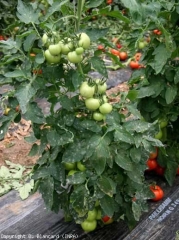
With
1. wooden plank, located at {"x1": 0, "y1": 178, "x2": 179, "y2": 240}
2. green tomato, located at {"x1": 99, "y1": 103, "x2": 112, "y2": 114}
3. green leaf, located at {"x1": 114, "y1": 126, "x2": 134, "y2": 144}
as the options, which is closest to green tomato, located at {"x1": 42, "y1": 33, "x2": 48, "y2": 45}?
green tomato, located at {"x1": 99, "y1": 103, "x2": 112, "y2": 114}

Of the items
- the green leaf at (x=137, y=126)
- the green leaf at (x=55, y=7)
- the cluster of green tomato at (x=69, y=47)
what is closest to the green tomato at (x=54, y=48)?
the cluster of green tomato at (x=69, y=47)

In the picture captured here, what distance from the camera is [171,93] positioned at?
227 centimetres

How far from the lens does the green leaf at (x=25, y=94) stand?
165 centimetres

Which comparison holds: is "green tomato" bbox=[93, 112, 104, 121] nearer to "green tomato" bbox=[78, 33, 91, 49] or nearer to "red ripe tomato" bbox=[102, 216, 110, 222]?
"green tomato" bbox=[78, 33, 91, 49]

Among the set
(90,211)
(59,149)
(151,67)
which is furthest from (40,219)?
(151,67)

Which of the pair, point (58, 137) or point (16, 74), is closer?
point (16, 74)

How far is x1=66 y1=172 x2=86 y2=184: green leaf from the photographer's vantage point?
74.0 inches

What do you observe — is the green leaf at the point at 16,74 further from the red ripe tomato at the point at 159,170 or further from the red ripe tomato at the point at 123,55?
the red ripe tomato at the point at 123,55

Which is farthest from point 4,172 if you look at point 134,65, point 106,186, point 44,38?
point 134,65

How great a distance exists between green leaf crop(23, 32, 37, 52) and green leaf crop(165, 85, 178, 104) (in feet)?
2.79

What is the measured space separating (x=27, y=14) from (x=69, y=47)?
0.25 m

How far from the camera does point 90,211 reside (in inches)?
81.7

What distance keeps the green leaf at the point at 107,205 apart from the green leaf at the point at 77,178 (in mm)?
154

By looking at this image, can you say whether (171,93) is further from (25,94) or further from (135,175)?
(25,94)
